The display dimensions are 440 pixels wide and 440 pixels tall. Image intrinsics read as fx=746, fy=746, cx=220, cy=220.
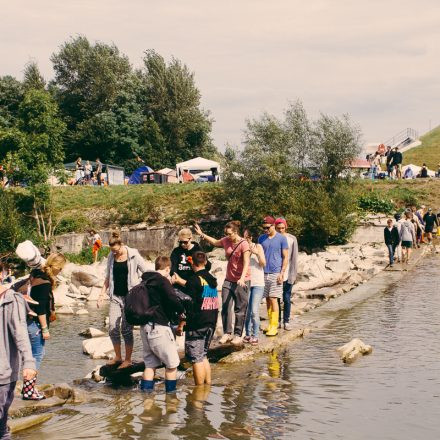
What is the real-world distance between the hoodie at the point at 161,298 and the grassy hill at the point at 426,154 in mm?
52698

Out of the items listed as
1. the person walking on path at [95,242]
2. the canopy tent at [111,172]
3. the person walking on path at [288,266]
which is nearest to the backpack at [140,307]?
the person walking on path at [288,266]

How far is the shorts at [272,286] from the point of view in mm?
12922

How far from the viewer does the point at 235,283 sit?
474 inches

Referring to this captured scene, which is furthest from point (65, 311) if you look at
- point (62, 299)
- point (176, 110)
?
point (176, 110)

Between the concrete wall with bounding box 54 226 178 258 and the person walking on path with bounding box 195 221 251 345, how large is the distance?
89.8 feet

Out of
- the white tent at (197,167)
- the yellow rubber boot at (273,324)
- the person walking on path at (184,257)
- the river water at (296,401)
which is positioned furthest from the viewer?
the white tent at (197,167)

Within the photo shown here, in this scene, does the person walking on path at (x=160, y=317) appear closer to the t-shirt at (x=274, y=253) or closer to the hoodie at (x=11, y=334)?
the hoodie at (x=11, y=334)

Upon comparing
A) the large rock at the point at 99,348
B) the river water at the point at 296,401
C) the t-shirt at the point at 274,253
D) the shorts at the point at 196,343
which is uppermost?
the t-shirt at the point at 274,253

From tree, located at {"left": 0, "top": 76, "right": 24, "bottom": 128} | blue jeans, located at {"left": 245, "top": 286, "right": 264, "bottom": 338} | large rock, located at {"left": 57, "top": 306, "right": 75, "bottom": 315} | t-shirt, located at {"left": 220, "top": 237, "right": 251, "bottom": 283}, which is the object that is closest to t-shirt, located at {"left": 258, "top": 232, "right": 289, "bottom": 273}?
blue jeans, located at {"left": 245, "top": 286, "right": 264, "bottom": 338}

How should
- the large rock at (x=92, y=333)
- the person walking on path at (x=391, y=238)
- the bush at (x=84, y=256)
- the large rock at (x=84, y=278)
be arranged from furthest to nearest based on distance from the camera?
the bush at (x=84, y=256), the large rock at (x=84, y=278), the person walking on path at (x=391, y=238), the large rock at (x=92, y=333)

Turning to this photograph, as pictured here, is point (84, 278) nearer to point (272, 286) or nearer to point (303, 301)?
point (303, 301)

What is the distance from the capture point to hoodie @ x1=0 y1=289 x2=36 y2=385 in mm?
6348

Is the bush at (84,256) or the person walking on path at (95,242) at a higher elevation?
the person walking on path at (95,242)

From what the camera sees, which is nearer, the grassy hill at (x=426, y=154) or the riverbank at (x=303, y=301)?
the riverbank at (x=303, y=301)
